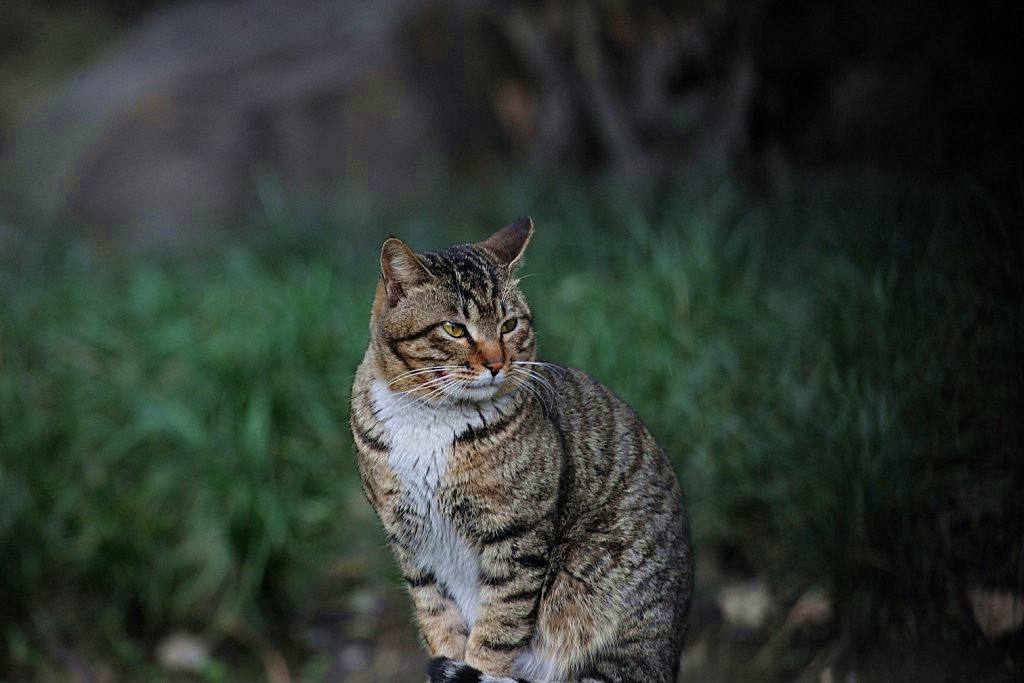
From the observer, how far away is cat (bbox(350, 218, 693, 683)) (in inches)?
95.7

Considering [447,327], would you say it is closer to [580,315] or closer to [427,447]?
[427,447]

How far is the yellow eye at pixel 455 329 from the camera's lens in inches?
95.1

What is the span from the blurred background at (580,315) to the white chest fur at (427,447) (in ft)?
5.21

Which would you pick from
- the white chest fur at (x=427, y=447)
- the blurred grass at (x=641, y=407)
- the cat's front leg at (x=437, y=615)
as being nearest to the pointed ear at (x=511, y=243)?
the white chest fur at (x=427, y=447)

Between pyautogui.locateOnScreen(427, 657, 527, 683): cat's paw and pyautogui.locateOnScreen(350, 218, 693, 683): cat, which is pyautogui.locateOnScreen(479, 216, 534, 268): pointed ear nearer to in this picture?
pyautogui.locateOnScreen(350, 218, 693, 683): cat

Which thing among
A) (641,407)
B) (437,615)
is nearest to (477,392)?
(437,615)

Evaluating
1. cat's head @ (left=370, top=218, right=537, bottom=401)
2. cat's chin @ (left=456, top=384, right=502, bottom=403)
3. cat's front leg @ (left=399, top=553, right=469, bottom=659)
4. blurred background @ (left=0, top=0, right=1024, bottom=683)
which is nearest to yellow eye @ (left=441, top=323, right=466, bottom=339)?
cat's head @ (left=370, top=218, right=537, bottom=401)

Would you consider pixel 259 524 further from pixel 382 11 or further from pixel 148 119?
pixel 382 11

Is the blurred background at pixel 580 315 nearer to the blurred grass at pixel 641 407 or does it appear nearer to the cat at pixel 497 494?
the blurred grass at pixel 641 407

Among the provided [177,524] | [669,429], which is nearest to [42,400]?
[177,524]

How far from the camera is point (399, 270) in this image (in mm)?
2422

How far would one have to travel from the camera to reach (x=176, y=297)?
5562 mm

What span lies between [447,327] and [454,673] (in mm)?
792

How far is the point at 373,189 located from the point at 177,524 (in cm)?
344
